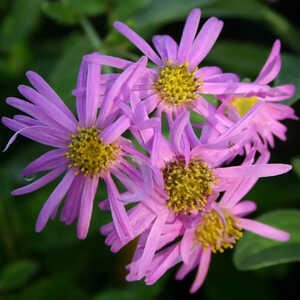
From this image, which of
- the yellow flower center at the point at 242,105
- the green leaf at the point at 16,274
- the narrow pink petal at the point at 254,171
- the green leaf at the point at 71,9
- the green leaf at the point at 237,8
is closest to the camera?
the narrow pink petal at the point at 254,171

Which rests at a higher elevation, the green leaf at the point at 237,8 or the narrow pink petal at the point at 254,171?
the green leaf at the point at 237,8

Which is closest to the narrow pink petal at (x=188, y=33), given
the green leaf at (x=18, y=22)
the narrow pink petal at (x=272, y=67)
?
the narrow pink petal at (x=272, y=67)

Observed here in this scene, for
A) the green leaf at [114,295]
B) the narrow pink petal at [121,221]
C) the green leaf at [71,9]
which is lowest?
the green leaf at [114,295]

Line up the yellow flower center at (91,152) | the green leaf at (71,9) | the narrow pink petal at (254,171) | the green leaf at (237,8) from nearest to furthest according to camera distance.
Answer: the narrow pink petal at (254,171) → the yellow flower center at (91,152) → the green leaf at (71,9) → the green leaf at (237,8)

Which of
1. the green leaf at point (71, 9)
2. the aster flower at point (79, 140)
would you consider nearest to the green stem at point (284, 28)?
the green leaf at point (71, 9)

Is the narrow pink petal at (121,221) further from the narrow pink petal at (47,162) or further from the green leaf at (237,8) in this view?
the green leaf at (237,8)

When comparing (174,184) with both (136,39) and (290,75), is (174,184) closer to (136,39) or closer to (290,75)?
(136,39)

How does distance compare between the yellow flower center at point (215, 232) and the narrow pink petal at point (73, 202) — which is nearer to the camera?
the narrow pink petal at point (73, 202)

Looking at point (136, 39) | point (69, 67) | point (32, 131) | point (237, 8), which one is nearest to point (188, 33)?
point (136, 39)

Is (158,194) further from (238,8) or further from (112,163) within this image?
(238,8)
